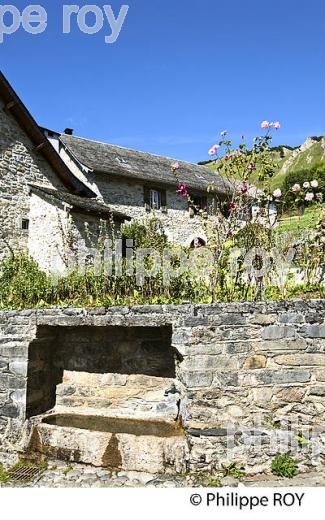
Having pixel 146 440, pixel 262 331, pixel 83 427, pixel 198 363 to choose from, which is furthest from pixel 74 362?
pixel 262 331

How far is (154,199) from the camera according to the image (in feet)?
65.0

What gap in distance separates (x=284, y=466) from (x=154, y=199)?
16.4 meters

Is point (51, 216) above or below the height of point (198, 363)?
above

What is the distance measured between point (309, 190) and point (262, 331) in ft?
7.90

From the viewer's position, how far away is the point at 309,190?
229 inches

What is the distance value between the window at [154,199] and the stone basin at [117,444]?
578 inches

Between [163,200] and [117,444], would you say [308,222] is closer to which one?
[163,200]

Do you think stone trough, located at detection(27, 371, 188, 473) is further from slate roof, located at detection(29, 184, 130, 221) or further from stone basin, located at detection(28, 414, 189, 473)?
slate roof, located at detection(29, 184, 130, 221)

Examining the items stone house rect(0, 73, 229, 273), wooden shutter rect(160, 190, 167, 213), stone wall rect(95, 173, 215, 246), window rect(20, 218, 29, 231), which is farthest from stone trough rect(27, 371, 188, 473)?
wooden shutter rect(160, 190, 167, 213)

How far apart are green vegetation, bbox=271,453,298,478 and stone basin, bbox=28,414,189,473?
0.98 metres

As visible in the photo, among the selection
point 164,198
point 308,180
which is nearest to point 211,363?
point 308,180

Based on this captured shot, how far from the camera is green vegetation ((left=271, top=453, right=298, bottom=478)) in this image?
14.1ft

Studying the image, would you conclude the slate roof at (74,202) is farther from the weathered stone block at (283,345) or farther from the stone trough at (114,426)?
the weathered stone block at (283,345)
